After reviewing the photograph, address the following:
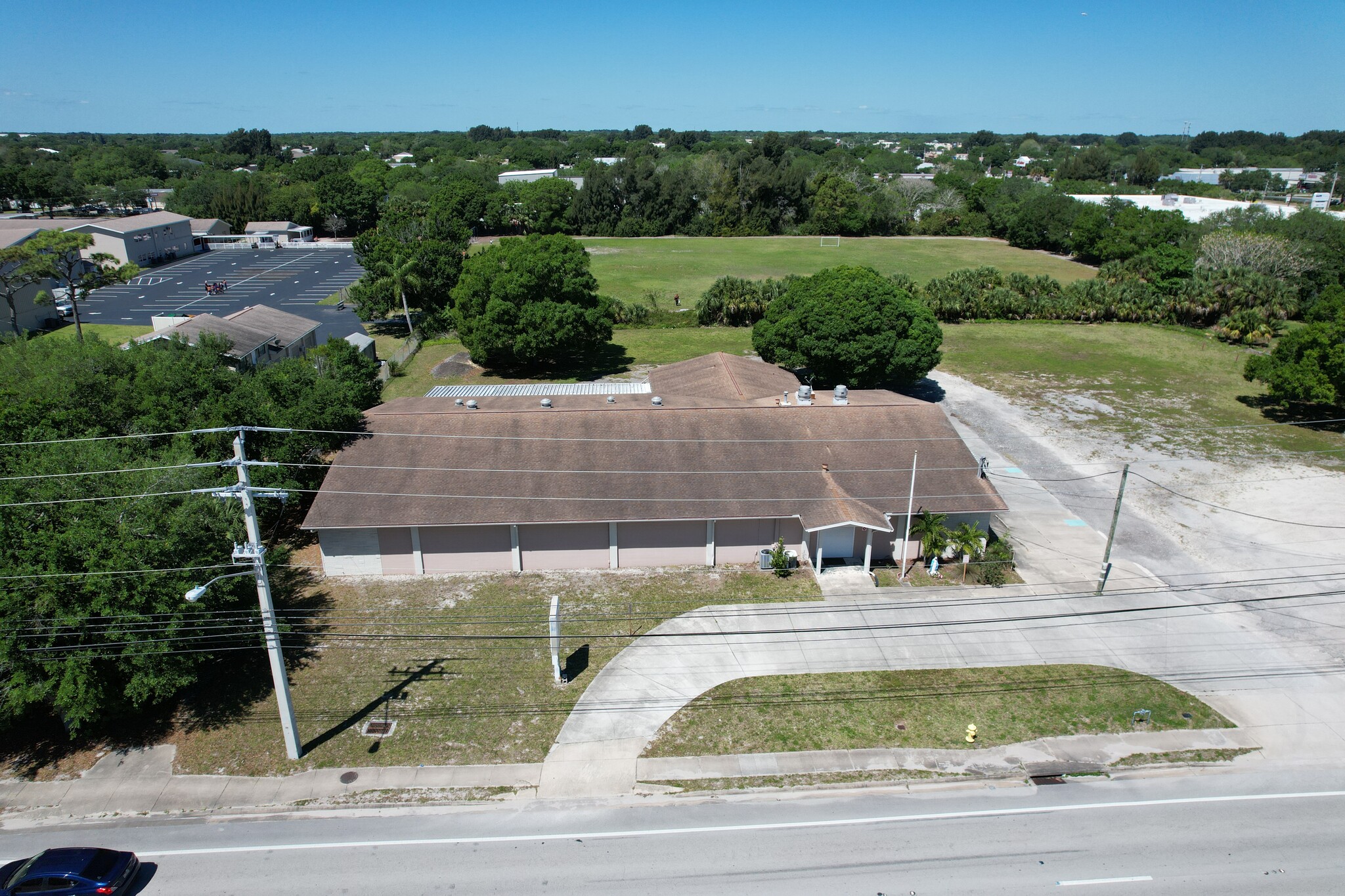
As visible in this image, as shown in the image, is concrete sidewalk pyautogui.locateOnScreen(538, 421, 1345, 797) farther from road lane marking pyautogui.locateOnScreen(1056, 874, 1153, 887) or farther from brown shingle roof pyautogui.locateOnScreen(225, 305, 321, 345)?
brown shingle roof pyautogui.locateOnScreen(225, 305, 321, 345)

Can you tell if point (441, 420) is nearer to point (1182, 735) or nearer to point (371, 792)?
point (371, 792)

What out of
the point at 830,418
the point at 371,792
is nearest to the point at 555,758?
the point at 371,792

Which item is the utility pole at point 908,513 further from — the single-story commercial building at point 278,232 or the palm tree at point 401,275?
the single-story commercial building at point 278,232

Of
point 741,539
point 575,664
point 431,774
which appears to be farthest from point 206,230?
point 431,774

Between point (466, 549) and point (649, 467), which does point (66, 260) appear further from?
point (649, 467)

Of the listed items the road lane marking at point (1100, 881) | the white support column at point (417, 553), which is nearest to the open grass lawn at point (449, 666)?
the white support column at point (417, 553)
